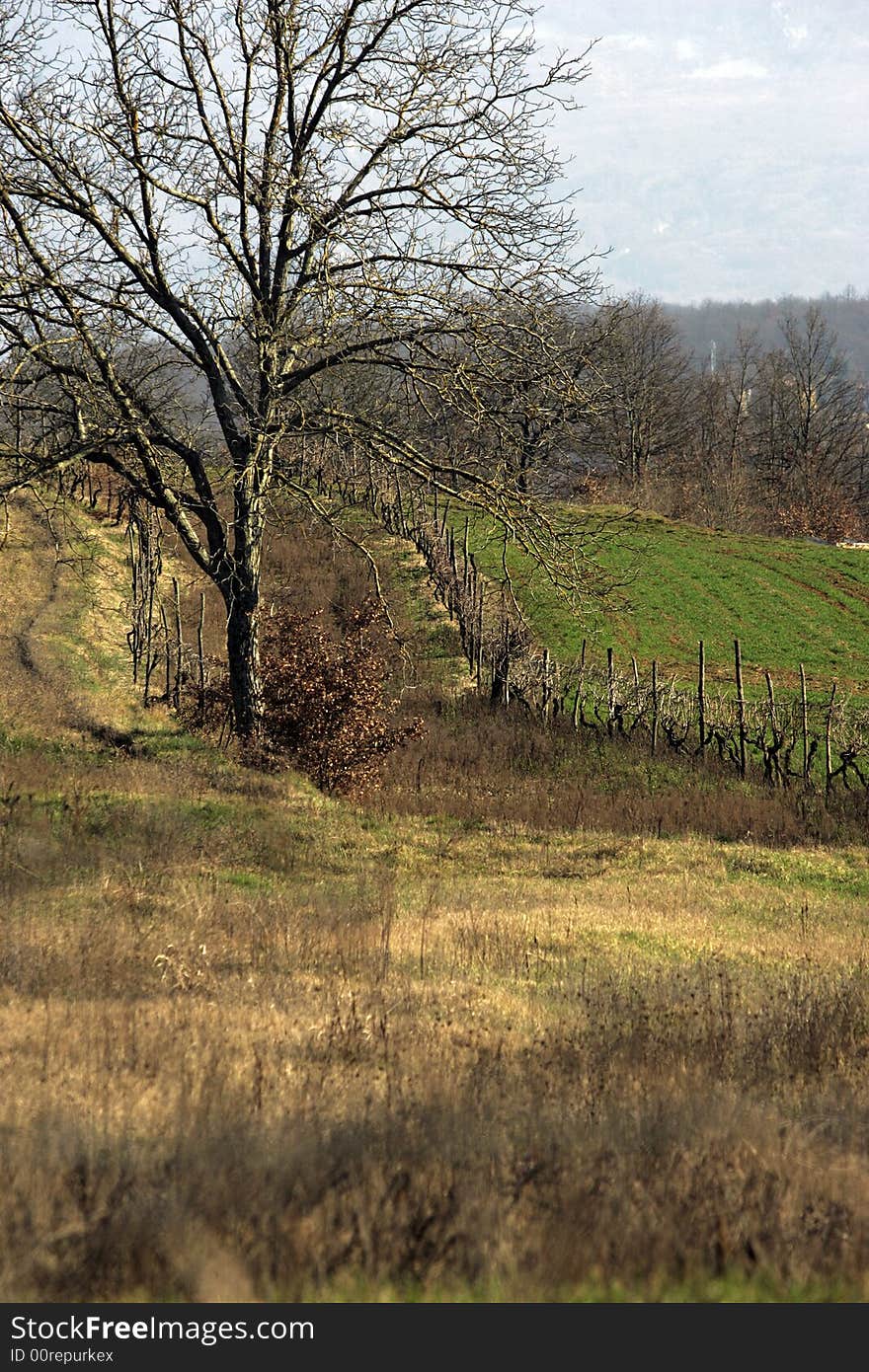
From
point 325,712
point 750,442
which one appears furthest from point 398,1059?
point 750,442

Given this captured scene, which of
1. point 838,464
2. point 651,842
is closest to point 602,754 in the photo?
point 651,842

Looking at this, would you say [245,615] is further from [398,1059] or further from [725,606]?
[725,606]

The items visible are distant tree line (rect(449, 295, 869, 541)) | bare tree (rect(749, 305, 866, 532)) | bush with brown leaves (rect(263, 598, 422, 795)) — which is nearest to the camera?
bush with brown leaves (rect(263, 598, 422, 795))

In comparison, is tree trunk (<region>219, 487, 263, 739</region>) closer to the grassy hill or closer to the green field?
the grassy hill

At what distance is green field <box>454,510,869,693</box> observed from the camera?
1380 inches

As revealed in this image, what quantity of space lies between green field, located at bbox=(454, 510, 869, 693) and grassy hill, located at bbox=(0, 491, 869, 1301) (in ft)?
53.9

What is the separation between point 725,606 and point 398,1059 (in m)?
38.3

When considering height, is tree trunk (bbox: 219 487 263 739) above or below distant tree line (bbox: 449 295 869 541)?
below

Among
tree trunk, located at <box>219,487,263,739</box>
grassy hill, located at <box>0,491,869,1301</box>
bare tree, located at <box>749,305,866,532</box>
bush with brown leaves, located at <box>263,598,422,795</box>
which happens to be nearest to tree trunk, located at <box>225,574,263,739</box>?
tree trunk, located at <box>219,487,263,739</box>

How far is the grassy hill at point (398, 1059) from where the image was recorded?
3955 mm

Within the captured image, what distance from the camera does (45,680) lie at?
22.6 metres

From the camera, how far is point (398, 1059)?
5.99 metres

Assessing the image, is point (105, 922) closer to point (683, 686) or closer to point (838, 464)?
point (683, 686)
